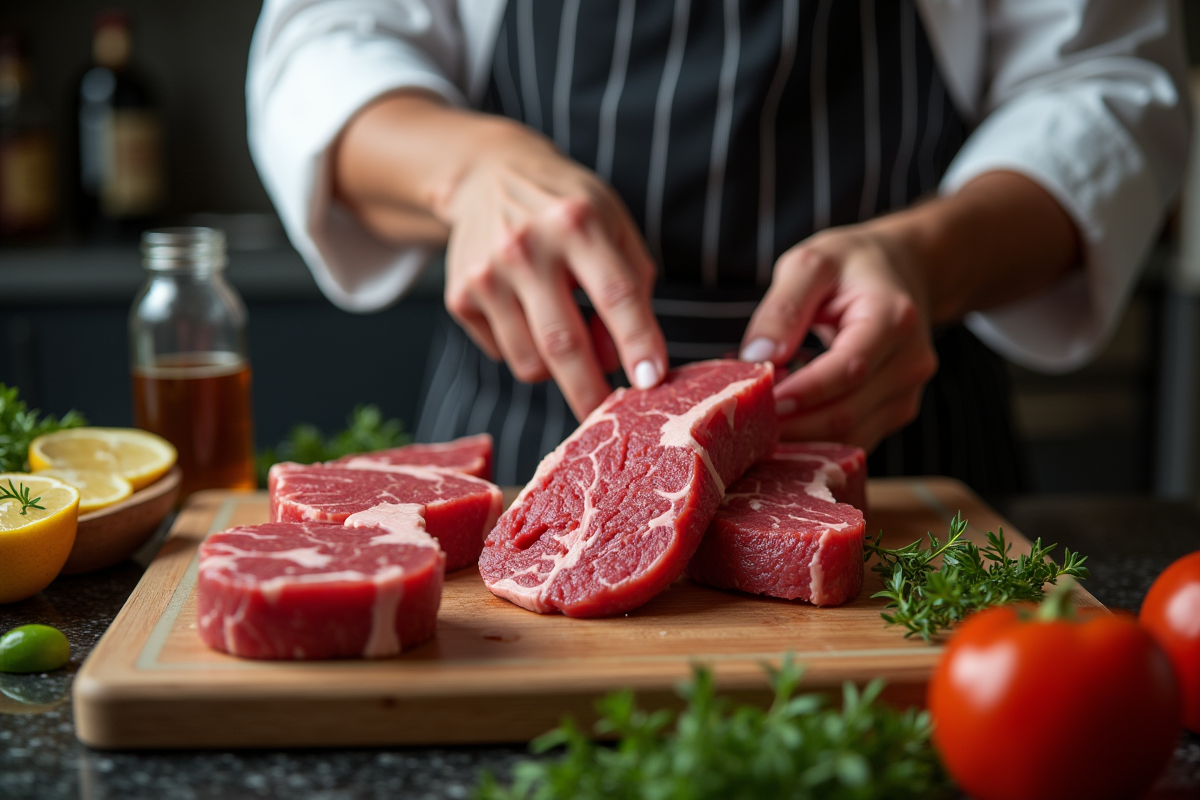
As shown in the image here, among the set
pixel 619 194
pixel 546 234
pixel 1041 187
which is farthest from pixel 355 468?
pixel 1041 187

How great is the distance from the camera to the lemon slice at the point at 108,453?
1684mm

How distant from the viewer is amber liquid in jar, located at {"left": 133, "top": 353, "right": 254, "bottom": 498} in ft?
6.26

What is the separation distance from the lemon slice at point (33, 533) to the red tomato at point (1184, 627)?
4.13ft

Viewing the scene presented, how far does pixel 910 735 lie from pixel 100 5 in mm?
4516

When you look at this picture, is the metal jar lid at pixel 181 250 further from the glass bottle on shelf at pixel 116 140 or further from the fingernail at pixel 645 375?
the glass bottle on shelf at pixel 116 140

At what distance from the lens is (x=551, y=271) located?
5.76 feet

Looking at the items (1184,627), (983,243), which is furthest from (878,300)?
(1184,627)

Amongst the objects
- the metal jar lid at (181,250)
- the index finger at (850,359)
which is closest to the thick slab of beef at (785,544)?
the index finger at (850,359)

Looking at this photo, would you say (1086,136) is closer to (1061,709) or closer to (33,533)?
(1061,709)

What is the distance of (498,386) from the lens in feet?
7.97

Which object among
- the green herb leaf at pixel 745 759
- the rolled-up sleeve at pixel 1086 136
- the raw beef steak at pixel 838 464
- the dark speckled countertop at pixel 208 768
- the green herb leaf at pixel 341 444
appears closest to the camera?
the green herb leaf at pixel 745 759

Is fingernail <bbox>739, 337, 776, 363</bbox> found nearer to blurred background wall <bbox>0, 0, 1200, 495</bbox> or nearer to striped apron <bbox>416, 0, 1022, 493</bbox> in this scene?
striped apron <bbox>416, 0, 1022, 493</bbox>

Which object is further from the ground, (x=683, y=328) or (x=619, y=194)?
(x=619, y=194)

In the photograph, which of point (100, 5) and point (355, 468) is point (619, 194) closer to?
point (355, 468)
